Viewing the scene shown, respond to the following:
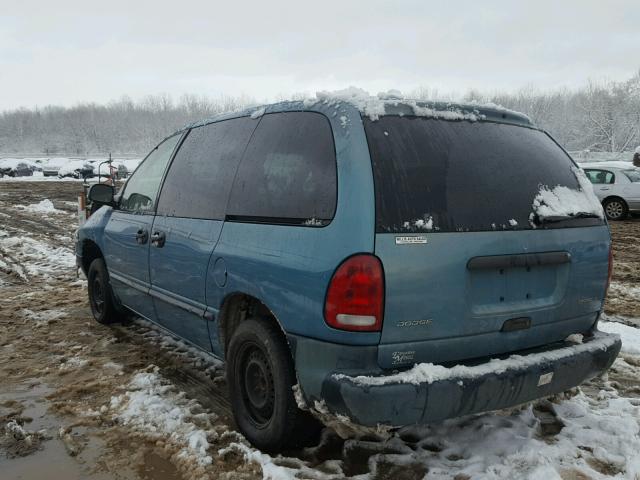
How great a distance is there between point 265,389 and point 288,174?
1.14 meters

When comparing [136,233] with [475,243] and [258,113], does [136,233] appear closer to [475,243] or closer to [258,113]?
[258,113]

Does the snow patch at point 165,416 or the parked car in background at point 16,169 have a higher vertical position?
the parked car in background at point 16,169

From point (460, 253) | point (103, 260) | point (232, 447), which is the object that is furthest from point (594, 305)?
point (103, 260)

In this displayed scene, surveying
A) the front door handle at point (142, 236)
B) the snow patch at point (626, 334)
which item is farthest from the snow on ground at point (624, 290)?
the front door handle at point (142, 236)

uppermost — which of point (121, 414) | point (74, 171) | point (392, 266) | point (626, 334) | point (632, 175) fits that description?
point (632, 175)

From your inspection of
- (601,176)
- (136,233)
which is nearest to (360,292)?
(136,233)

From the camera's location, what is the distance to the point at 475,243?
8.11 feet

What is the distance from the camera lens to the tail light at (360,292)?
2.27 m

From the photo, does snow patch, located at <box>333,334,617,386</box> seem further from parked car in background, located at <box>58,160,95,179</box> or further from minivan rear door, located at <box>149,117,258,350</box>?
parked car in background, located at <box>58,160,95,179</box>

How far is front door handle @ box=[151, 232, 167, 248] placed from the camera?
3.68 m

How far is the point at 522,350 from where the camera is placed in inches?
105

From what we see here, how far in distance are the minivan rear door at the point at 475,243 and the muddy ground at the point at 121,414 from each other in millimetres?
753

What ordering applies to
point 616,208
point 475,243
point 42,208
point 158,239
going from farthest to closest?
point 42,208 < point 616,208 < point 158,239 < point 475,243

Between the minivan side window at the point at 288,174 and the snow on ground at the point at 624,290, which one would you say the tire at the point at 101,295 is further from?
the snow on ground at the point at 624,290
